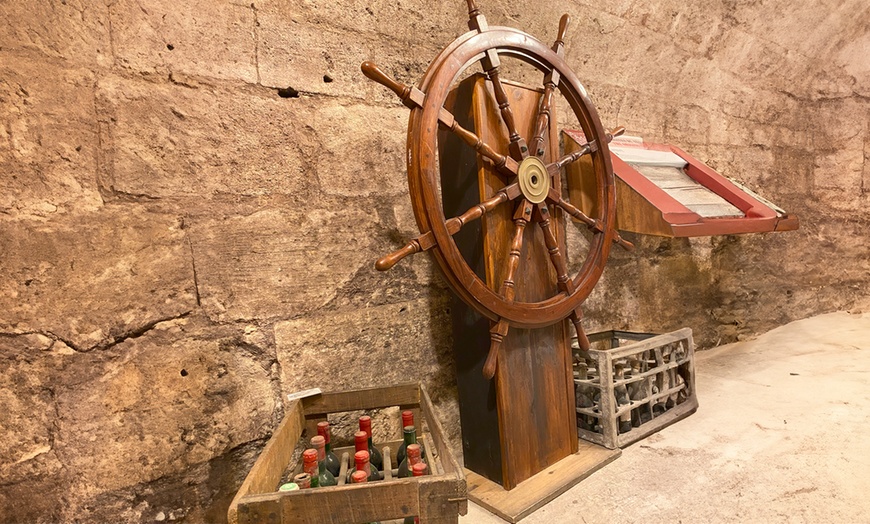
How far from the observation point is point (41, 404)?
1172mm

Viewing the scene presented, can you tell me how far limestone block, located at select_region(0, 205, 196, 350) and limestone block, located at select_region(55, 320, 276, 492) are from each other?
2.7 inches

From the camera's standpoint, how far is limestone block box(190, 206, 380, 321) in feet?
4.50

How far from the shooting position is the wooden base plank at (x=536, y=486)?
137 cm

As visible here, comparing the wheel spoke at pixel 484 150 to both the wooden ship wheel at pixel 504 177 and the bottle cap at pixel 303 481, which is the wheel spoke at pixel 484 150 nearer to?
the wooden ship wheel at pixel 504 177

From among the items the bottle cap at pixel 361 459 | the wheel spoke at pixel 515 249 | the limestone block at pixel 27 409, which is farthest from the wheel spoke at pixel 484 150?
the limestone block at pixel 27 409

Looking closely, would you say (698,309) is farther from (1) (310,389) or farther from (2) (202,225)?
(2) (202,225)

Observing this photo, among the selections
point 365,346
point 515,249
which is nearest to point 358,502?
point 365,346

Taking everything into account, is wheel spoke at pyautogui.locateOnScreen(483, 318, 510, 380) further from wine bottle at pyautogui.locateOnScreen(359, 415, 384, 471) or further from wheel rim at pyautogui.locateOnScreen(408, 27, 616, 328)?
wine bottle at pyautogui.locateOnScreen(359, 415, 384, 471)

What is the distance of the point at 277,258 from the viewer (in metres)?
1.45

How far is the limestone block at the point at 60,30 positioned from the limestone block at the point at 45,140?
0.04 metres

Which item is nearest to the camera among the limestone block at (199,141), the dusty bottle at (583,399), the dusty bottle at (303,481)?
the dusty bottle at (303,481)

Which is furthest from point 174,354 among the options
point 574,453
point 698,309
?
point 698,309

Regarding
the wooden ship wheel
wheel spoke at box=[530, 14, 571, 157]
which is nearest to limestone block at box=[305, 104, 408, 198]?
the wooden ship wheel

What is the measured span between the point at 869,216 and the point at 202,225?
14.5ft
